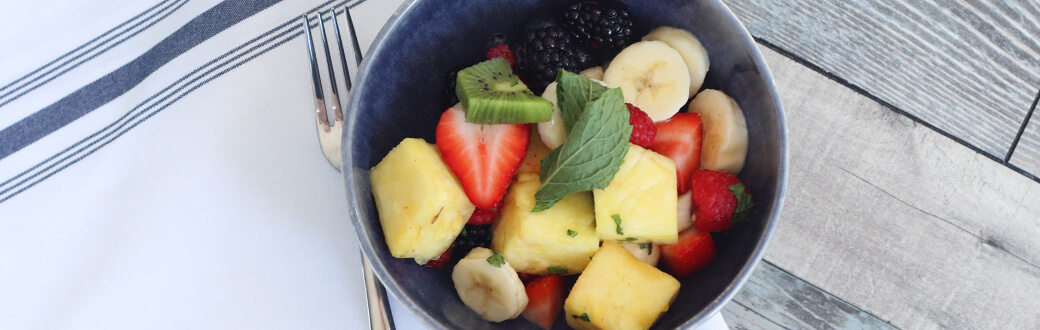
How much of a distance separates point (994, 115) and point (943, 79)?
5.3 inches

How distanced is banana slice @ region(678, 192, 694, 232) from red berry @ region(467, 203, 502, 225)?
0.28 m

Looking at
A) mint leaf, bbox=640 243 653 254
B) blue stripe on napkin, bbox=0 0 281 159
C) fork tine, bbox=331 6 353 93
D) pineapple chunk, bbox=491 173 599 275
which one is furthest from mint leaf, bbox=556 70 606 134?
blue stripe on napkin, bbox=0 0 281 159

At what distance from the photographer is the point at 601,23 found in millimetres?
1009

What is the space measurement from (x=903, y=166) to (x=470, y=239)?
893 millimetres

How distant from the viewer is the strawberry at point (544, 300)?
0.99 metres

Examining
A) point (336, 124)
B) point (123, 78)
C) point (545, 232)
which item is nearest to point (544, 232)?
point (545, 232)

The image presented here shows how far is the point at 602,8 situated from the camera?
1.01m

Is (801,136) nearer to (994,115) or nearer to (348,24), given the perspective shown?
(994,115)

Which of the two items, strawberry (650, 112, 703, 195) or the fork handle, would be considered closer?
strawberry (650, 112, 703, 195)

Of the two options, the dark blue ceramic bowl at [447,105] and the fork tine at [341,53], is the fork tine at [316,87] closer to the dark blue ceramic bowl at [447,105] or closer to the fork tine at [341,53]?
the fork tine at [341,53]

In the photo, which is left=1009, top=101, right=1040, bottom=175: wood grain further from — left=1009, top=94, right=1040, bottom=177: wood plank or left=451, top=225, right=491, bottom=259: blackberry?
left=451, top=225, right=491, bottom=259: blackberry

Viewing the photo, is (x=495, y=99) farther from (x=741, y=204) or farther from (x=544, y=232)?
(x=741, y=204)

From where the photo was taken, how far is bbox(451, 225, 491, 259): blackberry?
3.31 ft

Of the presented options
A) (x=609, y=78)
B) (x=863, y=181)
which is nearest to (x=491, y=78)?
(x=609, y=78)
